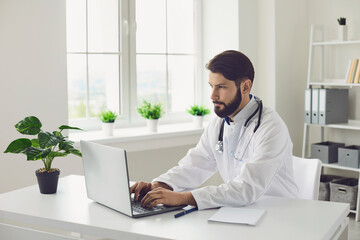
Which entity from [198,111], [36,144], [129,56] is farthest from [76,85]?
[36,144]

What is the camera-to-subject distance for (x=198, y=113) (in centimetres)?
426

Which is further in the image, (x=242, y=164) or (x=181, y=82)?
(x=181, y=82)

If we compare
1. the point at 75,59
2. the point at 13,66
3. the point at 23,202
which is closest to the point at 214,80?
the point at 23,202

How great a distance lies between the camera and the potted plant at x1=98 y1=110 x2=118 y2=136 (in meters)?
3.72

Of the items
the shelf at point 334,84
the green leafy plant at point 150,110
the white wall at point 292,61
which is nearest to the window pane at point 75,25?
the green leafy plant at point 150,110

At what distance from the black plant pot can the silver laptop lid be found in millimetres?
207

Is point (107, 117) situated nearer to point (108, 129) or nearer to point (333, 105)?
point (108, 129)

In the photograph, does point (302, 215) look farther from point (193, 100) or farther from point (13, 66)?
point (193, 100)

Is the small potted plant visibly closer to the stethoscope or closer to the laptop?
the stethoscope

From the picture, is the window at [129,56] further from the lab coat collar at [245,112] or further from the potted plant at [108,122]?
the lab coat collar at [245,112]

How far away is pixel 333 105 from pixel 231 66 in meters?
2.32

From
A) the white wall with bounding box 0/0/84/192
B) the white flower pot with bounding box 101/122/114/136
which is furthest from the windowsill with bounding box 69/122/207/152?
the white wall with bounding box 0/0/84/192

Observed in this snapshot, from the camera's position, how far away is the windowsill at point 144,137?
3619 mm

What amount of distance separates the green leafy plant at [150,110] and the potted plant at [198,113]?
0.38m
